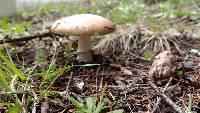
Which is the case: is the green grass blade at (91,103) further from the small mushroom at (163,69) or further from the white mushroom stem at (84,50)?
the white mushroom stem at (84,50)

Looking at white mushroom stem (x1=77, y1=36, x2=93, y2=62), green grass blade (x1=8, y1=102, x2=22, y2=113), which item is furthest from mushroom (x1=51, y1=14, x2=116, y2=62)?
green grass blade (x1=8, y1=102, x2=22, y2=113)

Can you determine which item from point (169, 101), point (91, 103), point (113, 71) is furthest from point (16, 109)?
point (113, 71)

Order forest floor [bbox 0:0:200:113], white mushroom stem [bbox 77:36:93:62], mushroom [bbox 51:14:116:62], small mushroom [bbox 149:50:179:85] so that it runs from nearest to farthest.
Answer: forest floor [bbox 0:0:200:113], small mushroom [bbox 149:50:179:85], mushroom [bbox 51:14:116:62], white mushroom stem [bbox 77:36:93:62]

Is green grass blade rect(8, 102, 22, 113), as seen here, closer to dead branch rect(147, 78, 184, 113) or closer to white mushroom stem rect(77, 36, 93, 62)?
dead branch rect(147, 78, 184, 113)

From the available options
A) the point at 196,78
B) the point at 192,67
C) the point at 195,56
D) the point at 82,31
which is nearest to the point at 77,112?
the point at 82,31

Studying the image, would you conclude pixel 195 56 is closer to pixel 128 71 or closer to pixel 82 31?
pixel 128 71

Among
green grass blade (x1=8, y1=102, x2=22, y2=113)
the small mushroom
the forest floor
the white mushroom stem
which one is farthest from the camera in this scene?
the white mushroom stem

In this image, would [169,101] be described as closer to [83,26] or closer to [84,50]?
[83,26]

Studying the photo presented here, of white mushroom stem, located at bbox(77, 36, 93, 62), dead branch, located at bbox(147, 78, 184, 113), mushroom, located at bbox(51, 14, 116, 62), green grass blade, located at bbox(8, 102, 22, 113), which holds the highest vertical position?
mushroom, located at bbox(51, 14, 116, 62)

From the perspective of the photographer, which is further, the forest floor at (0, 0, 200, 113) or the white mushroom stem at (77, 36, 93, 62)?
the white mushroom stem at (77, 36, 93, 62)

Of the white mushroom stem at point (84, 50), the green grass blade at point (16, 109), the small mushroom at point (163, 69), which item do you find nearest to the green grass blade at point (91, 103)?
the green grass blade at point (16, 109)
